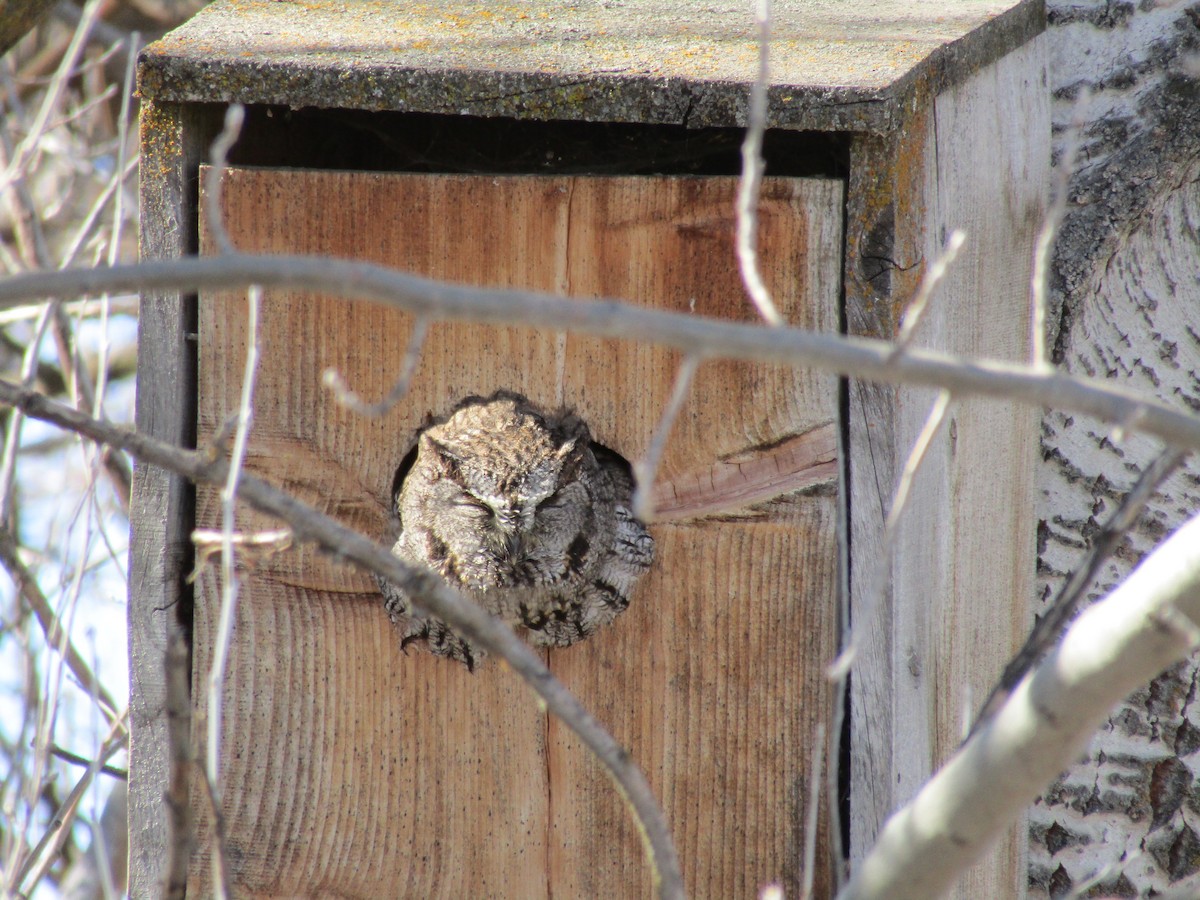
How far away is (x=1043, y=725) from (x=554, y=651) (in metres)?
1.14

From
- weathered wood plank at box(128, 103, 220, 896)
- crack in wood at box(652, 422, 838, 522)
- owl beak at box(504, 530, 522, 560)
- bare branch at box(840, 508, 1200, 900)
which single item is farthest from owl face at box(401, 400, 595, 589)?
bare branch at box(840, 508, 1200, 900)

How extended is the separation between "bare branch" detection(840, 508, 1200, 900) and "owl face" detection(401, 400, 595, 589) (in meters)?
1.07

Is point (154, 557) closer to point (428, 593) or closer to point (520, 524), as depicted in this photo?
point (520, 524)

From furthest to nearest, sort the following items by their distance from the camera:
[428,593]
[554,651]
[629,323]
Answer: [554,651]
[428,593]
[629,323]

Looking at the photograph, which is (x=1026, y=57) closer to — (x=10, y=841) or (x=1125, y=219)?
(x=1125, y=219)

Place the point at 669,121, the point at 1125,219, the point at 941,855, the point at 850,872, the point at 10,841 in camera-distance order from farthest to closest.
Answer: the point at 1125,219
the point at 10,841
the point at 850,872
the point at 669,121
the point at 941,855

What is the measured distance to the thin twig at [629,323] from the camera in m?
1.00

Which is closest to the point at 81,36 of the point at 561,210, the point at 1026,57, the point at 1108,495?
the point at 561,210

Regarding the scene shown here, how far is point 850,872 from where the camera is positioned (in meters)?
2.04

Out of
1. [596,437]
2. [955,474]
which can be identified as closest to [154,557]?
[596,437]

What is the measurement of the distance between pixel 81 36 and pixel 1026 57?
196 centimetres

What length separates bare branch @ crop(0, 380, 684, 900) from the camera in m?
1.25

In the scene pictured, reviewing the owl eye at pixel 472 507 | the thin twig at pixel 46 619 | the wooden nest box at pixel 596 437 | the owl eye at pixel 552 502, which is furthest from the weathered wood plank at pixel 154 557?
the owl eye at pixel 552 502

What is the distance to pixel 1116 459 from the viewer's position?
2770mm
